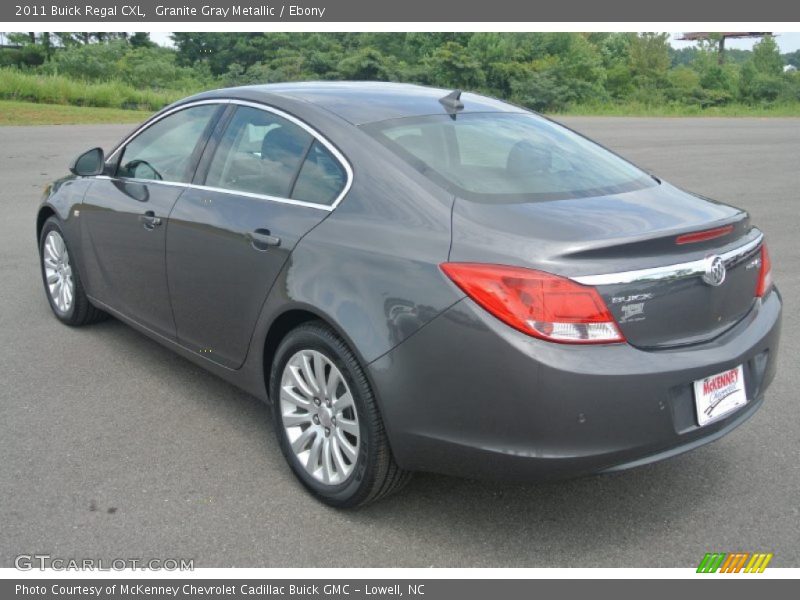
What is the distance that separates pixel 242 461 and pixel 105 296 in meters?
1.77

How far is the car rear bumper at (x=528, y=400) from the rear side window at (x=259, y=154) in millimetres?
1172

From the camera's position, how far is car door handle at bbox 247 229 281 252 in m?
3.62

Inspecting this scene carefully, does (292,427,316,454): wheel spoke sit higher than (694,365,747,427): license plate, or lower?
lower

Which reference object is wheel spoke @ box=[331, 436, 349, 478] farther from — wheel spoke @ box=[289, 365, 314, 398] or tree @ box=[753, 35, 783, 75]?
tree @ box=[753, 35, 783, 75]

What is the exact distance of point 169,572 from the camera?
307 cm

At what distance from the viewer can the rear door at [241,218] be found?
3.62 meters

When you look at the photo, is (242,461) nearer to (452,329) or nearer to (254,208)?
(254,208)

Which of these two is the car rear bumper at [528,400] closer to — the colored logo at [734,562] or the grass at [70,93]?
the colored logo at [734,562]

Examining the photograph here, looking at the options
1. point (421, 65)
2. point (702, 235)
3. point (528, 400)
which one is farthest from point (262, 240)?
point (421, 65)

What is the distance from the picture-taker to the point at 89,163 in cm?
518

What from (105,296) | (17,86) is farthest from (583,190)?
(17,86)

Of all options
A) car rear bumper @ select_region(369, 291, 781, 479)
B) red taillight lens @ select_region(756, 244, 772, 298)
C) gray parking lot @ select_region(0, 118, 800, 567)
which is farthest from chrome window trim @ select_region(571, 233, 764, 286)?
gray parking lot @ select_region(0, 118, 800, 567)

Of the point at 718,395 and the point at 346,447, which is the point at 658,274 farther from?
the point at 346,447

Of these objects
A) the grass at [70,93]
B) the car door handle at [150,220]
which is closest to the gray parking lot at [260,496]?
the car door handle at [150,220]
